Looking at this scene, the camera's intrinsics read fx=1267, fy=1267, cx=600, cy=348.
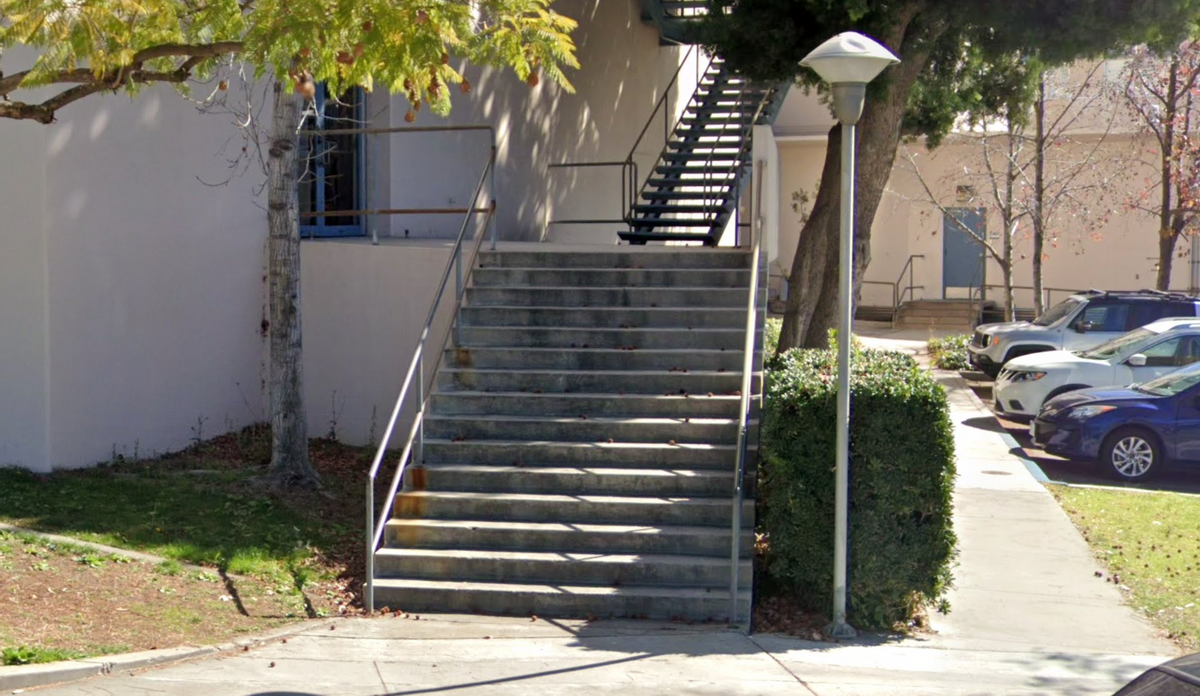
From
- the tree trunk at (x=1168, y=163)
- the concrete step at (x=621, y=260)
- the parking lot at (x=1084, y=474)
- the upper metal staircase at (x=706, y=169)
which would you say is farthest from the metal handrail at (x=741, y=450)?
the tree trunk at (x=1168, y=163)

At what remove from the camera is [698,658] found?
755 cm

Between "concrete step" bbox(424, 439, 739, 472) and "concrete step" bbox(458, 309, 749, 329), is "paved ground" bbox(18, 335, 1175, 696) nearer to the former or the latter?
"concrete step" bbox(424, 439, 739, 472)

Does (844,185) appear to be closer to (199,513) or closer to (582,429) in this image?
(582,429)

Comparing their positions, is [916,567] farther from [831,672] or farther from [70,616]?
[70,616]

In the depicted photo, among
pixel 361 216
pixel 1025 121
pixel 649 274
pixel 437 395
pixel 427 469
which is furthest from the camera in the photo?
pixel 1025 121

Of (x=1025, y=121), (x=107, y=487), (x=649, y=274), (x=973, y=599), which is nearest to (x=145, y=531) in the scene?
(x=107, y=487)

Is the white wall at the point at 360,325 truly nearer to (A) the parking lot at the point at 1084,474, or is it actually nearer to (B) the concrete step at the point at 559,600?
(B) the concrete step at the point at 559,600

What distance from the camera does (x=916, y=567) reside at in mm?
8312

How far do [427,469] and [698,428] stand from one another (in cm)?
216

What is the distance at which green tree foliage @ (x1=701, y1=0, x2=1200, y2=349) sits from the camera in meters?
11.6

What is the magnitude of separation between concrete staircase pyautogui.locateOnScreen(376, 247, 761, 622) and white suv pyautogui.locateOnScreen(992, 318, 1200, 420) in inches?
262

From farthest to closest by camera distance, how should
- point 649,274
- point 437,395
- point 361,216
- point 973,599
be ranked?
point 361,216 < point 649,274 < point 437,395 < point 973,599

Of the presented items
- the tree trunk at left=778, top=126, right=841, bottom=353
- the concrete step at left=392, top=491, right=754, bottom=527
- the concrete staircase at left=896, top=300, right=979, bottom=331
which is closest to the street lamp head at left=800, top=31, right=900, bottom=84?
the concrete step at left=392, top=491, right=754, bottom=527

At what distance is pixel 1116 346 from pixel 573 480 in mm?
10651
